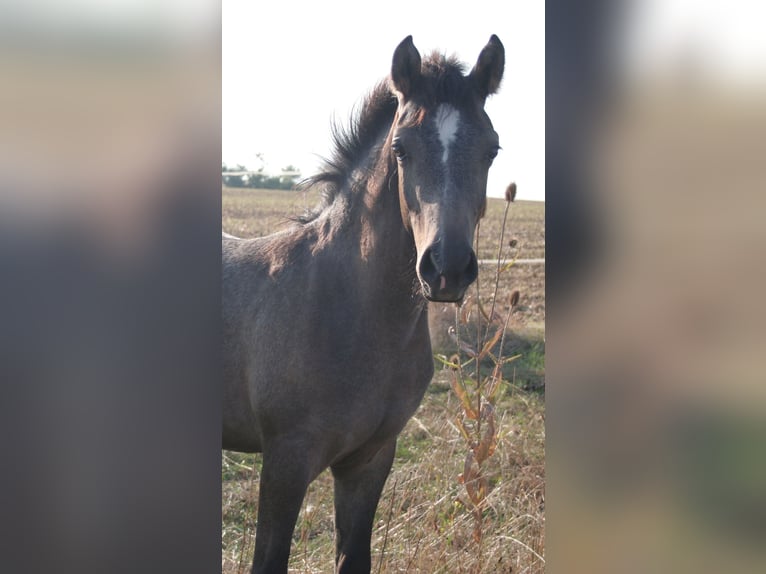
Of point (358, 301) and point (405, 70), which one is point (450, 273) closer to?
point (358, 301)

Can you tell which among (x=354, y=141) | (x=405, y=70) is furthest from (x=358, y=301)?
(x=405, y=70)

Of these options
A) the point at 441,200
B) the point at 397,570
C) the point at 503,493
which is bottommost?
the point at 397,570

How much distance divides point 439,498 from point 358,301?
141 cm

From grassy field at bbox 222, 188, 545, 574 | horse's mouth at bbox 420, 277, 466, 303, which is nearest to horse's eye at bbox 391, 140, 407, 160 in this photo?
horse's mouth at bbox 420, 277, 466, 303

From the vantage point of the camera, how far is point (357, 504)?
2453 mm

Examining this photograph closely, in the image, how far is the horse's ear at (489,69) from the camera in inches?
80.8

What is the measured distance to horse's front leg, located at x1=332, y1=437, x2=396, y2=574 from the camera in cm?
240

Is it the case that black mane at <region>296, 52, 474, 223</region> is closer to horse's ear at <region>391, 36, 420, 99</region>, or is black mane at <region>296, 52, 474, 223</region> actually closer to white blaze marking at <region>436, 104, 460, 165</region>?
horse's ear at <region>391, 36, 420, 99</region>
